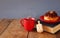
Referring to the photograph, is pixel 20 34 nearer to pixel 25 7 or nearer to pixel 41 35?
pixel 41 35

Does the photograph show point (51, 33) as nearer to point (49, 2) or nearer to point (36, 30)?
point (36, 30)

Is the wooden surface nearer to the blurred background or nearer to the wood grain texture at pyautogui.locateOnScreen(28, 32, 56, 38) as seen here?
the wood grain texture at pyautogui.locateOnScreen(28, 32, 56, 38)

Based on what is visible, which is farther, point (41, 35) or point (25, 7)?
point (25, 7)

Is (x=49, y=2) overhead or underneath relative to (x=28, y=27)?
overhead

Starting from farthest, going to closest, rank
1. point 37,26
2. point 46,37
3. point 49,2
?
1. point 49,2
2. point 37,26
3. point 46,37

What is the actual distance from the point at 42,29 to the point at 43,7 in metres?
0.46

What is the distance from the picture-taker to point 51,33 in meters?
1.06

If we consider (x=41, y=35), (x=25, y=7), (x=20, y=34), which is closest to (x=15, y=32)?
(x=20, y=34)

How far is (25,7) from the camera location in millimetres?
1505

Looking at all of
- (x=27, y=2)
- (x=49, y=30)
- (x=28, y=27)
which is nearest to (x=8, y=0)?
(x=27, y=2)

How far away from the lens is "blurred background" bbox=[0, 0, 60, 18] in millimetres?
1474

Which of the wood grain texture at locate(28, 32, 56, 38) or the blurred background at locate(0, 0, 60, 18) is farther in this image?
the blurred background at locate(0, 0, 60, 18)

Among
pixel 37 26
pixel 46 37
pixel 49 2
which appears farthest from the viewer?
pixel 49 2

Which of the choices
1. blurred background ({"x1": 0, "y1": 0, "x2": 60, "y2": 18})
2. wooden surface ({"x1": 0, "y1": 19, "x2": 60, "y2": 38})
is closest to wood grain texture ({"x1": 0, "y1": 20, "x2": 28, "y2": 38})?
wooden surface ({"x1": 0, "y1": 19, "x2": 60, "y2": 38})
